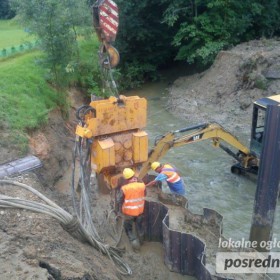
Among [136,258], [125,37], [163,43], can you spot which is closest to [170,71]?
[163,43]

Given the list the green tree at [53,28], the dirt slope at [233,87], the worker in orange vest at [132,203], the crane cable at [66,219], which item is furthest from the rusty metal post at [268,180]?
the green tree at [53,28]

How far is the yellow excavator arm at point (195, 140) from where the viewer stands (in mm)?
10266

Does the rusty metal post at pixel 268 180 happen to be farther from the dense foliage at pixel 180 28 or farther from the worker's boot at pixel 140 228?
the dense foliage at pixel 180 28

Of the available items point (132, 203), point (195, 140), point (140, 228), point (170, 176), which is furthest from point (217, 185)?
point (132, 203)

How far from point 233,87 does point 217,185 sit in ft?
25.9

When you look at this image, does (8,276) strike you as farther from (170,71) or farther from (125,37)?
(170,71)

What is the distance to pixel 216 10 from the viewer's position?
2144cm

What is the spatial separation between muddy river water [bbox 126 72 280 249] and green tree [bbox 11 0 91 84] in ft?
14.3

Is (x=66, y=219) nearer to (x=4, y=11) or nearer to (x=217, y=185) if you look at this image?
(x=217, y=185)

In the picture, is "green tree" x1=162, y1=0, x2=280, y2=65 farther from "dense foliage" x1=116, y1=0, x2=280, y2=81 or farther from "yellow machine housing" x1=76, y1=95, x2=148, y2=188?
"yellow machine housing" x1=76, y1=95, x2=148, y2=188

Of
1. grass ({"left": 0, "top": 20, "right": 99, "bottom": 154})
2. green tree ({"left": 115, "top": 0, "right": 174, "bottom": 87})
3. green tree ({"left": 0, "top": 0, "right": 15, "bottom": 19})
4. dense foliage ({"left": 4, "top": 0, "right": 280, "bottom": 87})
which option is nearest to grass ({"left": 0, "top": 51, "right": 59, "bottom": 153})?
grass ({"left": 0, "top": 20, "right": 99, "bottom": 154})

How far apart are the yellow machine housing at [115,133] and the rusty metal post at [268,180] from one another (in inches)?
87.0

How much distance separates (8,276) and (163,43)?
807 inches

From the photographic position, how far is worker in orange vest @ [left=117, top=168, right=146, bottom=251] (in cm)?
813
